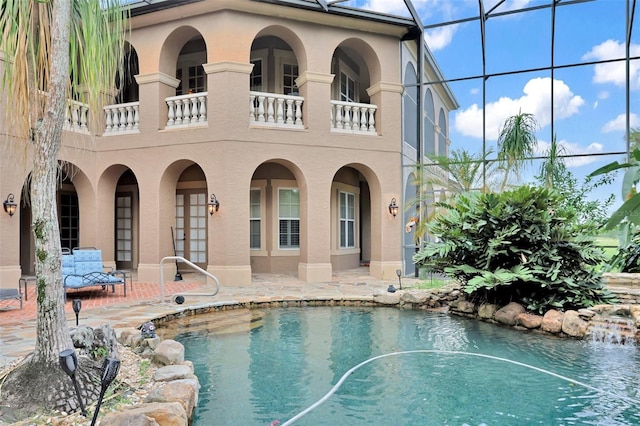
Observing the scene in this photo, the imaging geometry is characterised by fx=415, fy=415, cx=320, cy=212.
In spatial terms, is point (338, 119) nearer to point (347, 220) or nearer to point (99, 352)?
point (347, 220)

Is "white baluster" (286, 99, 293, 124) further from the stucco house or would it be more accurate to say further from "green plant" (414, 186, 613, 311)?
"green plant" (414, 186, 613, 311)

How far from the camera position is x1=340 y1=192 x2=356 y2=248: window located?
14496mm

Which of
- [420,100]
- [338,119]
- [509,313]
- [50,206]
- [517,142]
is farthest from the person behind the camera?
[420,100]

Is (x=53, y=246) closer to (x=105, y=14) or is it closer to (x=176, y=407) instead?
(x=176, y=407)

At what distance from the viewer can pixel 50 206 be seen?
3691 mm

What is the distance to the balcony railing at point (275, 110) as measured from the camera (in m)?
11.6

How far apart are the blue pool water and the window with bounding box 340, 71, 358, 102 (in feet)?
29.4

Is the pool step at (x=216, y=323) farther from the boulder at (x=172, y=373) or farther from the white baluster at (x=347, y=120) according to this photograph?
the white baluster at (x=347, y=120)

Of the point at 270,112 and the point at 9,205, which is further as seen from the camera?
the point at 270,112

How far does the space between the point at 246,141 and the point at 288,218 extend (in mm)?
3185

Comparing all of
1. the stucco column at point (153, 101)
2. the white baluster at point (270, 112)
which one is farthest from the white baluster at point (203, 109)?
the white baluster at point (270, 112)

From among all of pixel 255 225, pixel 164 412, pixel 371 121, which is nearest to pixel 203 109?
pixel 255 225

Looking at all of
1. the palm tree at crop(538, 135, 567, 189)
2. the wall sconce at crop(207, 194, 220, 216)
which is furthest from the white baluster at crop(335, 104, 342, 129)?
the palm tree at crop(538, 135, 567, 189)

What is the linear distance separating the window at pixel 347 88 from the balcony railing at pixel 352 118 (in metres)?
1.71
